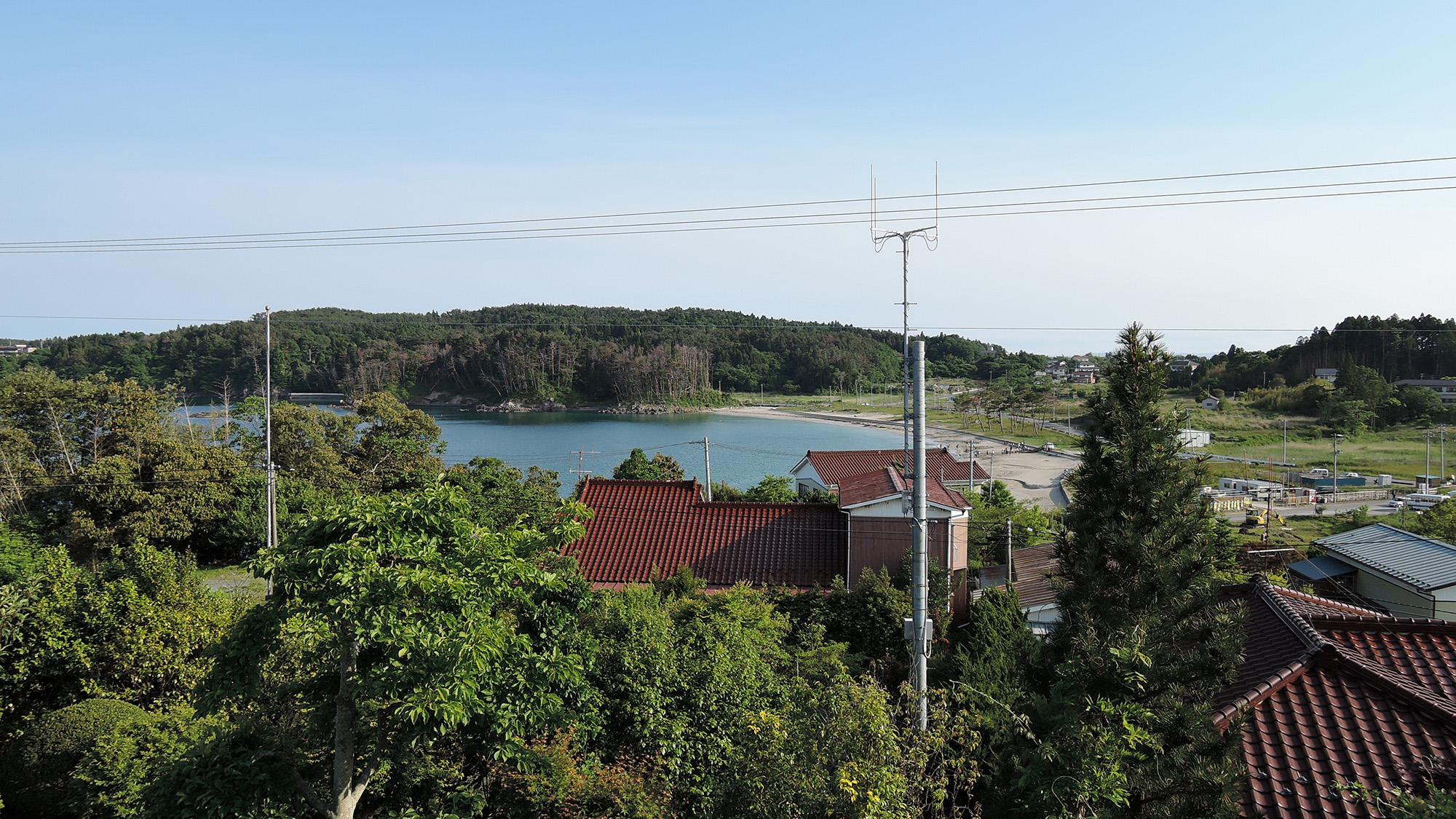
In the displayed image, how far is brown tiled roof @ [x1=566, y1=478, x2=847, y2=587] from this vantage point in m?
14.3

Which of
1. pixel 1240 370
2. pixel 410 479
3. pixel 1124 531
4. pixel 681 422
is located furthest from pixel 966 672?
pixel 1240 370

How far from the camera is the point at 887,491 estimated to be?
14.1 m

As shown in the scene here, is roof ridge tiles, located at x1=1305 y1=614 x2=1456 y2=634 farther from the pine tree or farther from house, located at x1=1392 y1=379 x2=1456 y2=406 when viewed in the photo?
house, located at x1=1392 y1=379 x2=1456 y2=406

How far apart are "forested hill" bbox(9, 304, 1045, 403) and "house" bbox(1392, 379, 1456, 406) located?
43.6 m

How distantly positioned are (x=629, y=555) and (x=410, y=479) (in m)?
11.9

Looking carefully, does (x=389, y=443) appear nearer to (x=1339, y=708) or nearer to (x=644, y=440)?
(x=1339, y=708)

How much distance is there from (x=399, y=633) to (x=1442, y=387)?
9065cm

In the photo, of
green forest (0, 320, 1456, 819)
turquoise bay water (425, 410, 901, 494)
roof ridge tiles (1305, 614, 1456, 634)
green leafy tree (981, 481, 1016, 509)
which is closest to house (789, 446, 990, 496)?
green leafy tree (981, 481, 1016, 509)

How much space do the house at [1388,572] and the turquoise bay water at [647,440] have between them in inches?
1138

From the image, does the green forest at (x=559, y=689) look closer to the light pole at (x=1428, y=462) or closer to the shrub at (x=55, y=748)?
the shrub at (x=55, y=748)

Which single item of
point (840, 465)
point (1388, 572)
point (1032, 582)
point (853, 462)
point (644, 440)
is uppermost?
point (853, 462)

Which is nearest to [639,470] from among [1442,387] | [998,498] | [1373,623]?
[998,498]

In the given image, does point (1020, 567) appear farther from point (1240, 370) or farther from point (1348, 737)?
point (1240, 370)

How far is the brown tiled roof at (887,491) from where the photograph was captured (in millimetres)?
13727
